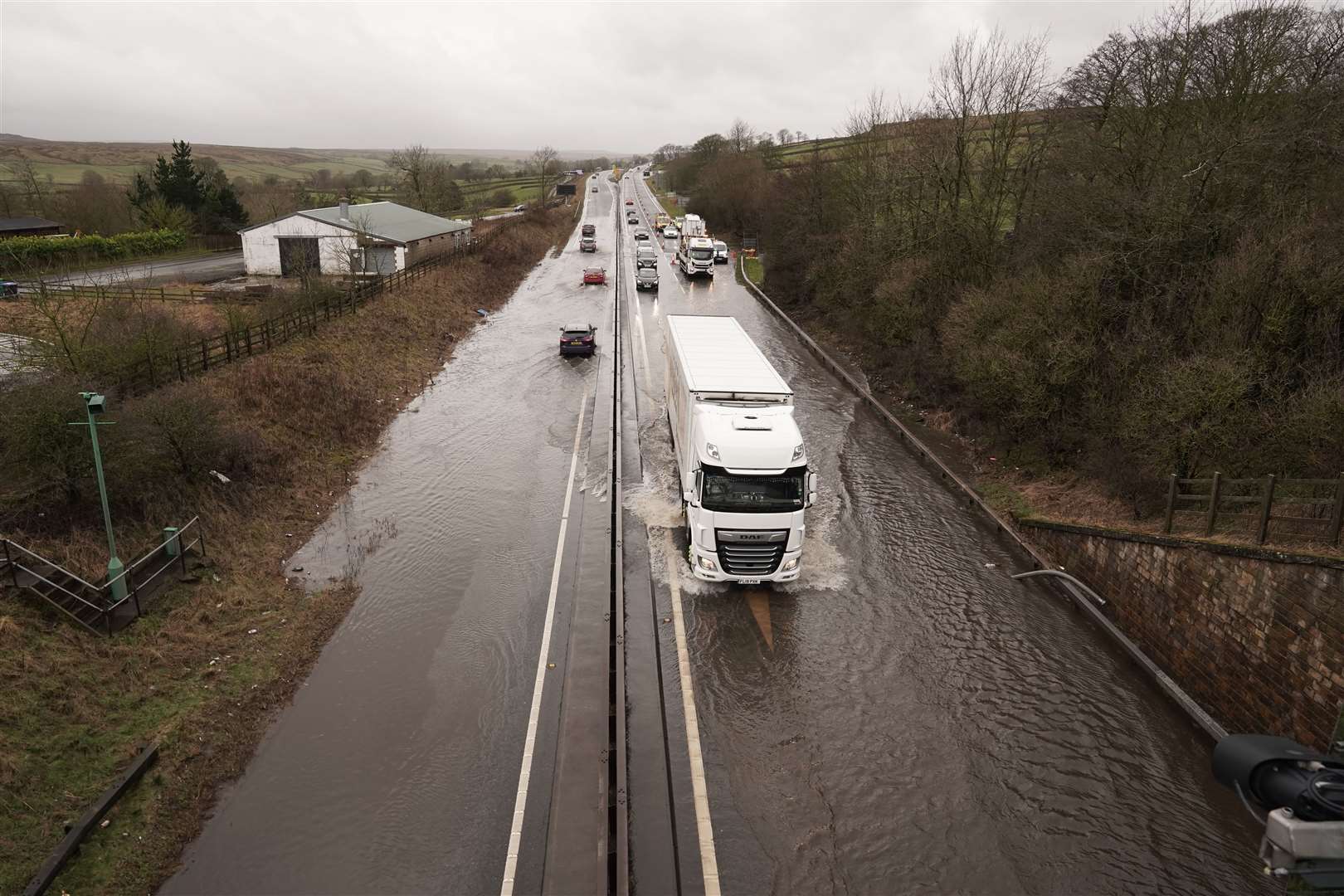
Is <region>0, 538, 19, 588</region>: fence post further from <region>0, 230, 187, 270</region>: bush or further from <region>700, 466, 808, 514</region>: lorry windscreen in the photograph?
<region>0, 230, 187, 270</region>: bush

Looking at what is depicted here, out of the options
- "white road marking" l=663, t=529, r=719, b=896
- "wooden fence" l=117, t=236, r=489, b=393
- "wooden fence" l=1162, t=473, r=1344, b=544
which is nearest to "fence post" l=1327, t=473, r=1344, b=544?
"wooden fence" l=1162, t=473, r=1344, b=544

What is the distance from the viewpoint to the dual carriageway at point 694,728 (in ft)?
29.8

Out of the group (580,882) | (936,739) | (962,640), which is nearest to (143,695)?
(580,882)

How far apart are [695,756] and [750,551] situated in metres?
4.72

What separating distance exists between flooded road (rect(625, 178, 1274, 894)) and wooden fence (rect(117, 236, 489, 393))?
15.0 metres

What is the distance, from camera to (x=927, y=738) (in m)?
11.4

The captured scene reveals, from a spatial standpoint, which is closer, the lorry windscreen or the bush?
the lorry windscreen

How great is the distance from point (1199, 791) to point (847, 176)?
35860mm

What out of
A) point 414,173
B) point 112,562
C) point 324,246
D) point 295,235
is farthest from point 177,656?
point 414,173

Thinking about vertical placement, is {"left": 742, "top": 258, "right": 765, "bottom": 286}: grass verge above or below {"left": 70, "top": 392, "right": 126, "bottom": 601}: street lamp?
above

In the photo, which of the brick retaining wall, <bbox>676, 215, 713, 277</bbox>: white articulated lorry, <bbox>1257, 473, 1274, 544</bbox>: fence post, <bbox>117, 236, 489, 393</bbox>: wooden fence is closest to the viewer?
the brick retaining wall

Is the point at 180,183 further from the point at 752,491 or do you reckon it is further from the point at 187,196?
the point at 752,491

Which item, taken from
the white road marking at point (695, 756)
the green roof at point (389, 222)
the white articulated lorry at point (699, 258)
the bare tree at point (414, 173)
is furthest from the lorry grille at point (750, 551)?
the bare tree at point (414, 173)

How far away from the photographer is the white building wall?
151 ft
